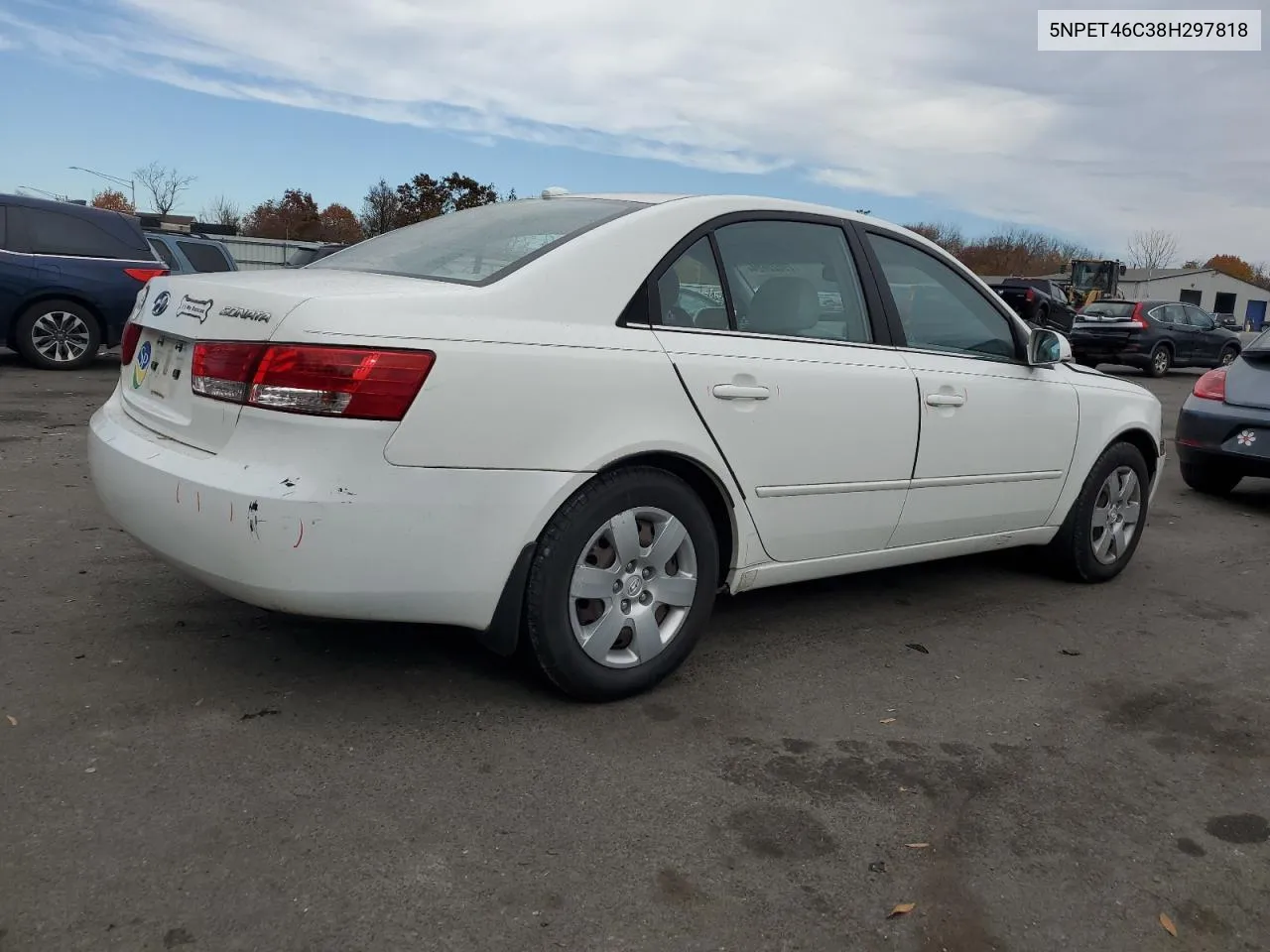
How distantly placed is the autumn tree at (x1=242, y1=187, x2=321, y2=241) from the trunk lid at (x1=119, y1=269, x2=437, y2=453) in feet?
206

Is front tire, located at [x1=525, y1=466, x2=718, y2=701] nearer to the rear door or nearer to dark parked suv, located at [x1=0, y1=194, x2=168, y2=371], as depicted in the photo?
dark parked suv, located at [x1=0, y1=194, x2=168, y2=371]

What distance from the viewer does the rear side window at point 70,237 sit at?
11.2 metres

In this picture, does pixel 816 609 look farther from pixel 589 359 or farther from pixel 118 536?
pixel 118 536

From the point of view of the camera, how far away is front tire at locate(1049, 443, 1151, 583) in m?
5.11

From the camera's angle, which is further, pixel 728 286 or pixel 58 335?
pixel 58 335

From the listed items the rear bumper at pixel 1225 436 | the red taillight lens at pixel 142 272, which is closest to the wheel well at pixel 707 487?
the rear bumper at pixel 1225 436

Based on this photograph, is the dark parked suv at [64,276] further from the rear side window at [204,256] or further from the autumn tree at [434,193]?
the autumn tree at [434,193]

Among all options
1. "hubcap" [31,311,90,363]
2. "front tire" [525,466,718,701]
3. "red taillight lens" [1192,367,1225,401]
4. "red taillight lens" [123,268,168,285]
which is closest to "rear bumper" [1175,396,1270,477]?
"red taillight lens" [1192,367,1225,401]

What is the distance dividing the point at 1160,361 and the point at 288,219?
58.2m

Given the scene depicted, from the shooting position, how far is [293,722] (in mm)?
3127

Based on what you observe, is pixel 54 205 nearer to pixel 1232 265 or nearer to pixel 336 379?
pixel 336 379

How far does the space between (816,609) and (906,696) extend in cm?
95

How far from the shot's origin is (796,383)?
366 cm

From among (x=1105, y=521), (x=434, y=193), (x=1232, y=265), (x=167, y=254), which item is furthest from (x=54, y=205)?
(x=1232, y=265)
